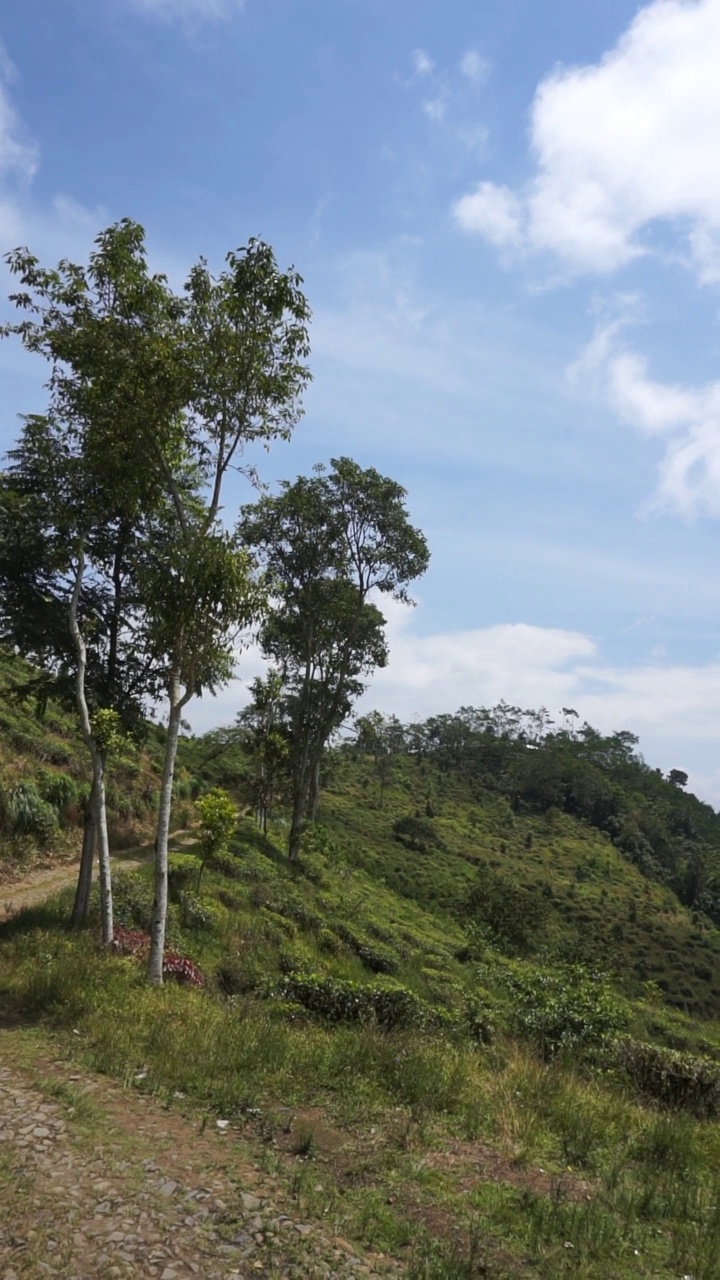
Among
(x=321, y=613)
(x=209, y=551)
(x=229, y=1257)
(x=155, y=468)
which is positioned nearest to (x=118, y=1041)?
(x=229, y=1257)

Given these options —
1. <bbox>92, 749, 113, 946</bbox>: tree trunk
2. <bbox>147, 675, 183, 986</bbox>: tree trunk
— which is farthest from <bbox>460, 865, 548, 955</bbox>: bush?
<bbox>147, 675, 183, 986</bbox>: tree trunk

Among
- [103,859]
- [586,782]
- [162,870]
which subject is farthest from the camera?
[586,782]

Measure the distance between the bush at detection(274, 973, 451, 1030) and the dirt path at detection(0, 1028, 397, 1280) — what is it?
418cm

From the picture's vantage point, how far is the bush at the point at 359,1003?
10305mm

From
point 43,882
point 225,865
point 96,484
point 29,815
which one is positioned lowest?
point 43,882

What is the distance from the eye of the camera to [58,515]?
503 inches

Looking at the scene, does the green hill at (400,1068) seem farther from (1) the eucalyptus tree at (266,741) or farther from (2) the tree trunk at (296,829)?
(1) the eucalyptus tree at (266,741)

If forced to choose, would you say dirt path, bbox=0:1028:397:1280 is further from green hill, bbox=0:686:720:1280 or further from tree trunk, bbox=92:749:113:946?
tree trunk, bbox=92:749:113:946

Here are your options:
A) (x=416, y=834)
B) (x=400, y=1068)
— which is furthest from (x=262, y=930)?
(x=416, y=834)

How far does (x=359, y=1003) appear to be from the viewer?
10.4m

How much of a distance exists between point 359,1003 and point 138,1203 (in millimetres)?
5834

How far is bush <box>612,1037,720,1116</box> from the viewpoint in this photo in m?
8.81

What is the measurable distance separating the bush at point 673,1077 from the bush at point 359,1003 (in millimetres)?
2696

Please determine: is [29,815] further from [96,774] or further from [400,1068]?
[400,1068]
